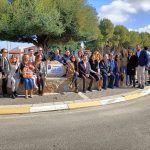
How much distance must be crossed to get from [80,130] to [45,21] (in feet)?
98.3

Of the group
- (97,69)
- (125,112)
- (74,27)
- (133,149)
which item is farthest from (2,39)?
(133,149)

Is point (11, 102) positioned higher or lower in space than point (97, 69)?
lower

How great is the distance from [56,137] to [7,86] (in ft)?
19.3

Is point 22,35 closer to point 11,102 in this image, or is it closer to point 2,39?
point 2,39

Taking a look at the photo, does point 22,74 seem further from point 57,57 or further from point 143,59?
point 143,59

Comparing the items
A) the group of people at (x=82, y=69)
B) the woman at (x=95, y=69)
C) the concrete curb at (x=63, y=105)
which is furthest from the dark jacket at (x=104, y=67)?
the concrete curb at (x=63, y=105)

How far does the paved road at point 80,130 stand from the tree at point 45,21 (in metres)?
27.4

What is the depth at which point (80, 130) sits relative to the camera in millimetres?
8430

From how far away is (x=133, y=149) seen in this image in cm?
680

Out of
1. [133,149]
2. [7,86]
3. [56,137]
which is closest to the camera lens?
[133,149]

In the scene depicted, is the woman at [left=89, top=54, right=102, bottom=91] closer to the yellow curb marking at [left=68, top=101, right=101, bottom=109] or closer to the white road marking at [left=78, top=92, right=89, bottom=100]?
the white road marking at [left=78, top=92, right=89, bottom=100]

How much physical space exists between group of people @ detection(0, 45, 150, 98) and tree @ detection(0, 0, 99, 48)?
21123 mm

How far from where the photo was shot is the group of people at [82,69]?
518 inches

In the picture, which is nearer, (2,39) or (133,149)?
(133,149)
